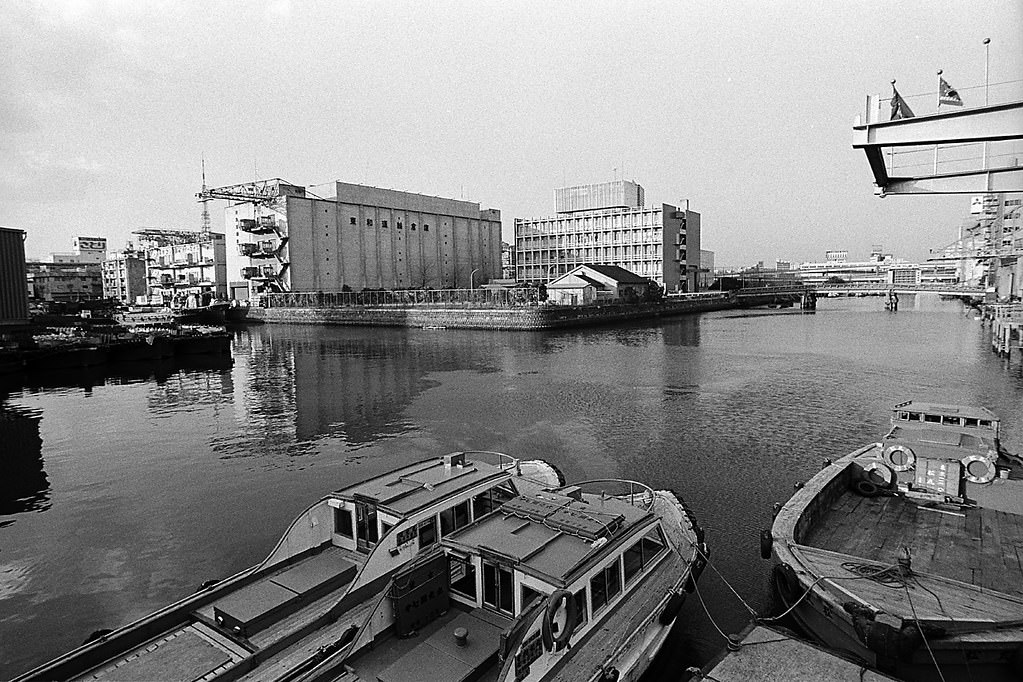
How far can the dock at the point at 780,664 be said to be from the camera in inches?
298

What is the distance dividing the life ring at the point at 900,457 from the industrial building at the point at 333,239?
99660 millimetres

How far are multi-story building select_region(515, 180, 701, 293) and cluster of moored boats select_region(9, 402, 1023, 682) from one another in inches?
4342

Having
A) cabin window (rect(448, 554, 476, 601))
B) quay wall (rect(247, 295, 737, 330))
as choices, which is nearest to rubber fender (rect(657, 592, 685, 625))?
cabin window (rect(448, 554, 476, 601))

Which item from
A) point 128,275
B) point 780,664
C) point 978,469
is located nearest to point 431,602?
point 780,664

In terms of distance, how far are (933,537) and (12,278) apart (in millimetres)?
65888

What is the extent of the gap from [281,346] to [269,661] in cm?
6068

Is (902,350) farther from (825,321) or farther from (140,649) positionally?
(140,649)

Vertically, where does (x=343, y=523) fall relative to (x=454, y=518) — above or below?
below

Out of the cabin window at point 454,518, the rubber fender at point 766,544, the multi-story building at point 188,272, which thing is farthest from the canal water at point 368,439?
the multi-story building at point 188,272

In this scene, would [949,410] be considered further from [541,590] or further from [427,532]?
[427,532]

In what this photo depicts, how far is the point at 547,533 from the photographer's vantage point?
975cm

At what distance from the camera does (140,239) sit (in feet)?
482

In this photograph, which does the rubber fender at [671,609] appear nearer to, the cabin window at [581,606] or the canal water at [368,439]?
the canal water at [368,439]

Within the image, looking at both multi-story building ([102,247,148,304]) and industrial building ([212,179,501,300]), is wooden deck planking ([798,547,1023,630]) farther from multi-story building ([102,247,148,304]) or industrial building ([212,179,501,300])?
multi-story building ([102,247,148,304])
